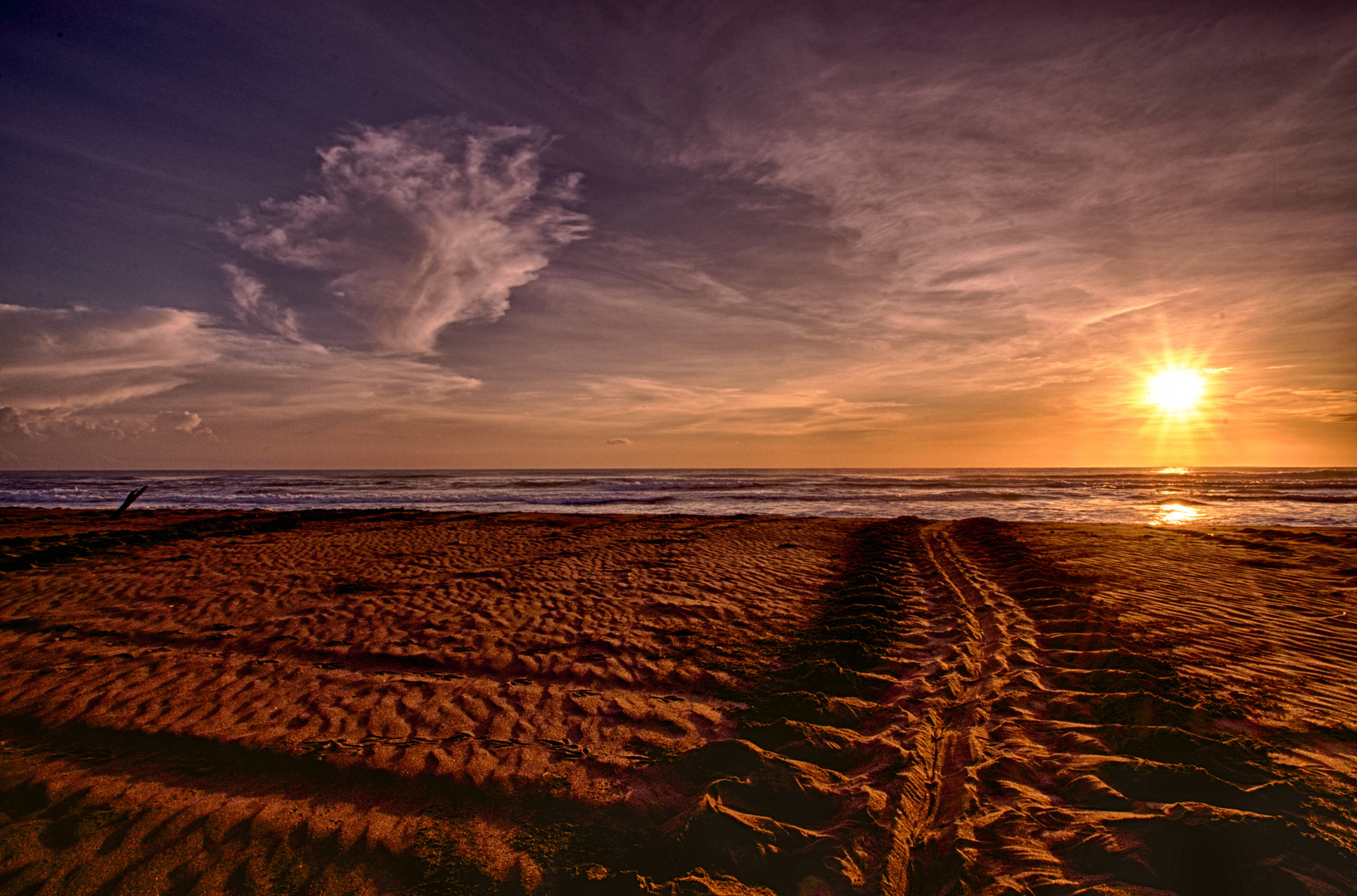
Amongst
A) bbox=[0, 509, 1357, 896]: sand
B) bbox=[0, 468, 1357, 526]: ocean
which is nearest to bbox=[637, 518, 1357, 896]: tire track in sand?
bbox=[0, 509, 1357, 896]: sand

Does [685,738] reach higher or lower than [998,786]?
lower

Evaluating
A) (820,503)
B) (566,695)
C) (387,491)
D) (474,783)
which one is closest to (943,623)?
(566,695)

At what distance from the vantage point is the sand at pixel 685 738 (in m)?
3.29

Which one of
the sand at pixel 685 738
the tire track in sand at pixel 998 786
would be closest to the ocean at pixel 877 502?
the sand at pixel 685 738

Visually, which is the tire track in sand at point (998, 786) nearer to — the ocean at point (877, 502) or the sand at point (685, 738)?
the sand at point (685, 738)

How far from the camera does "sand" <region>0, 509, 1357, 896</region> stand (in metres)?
3.29

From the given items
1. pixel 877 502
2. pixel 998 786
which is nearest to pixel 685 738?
pixel 998 786

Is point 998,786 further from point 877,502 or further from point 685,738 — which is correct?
point 877,502

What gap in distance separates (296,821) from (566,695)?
2514 millimetres

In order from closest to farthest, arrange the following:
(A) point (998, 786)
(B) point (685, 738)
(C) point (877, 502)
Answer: (A) point (998, 786)
(B) point (685, 738)
(C) point (877, 502)

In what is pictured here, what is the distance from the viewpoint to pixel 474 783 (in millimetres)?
4195

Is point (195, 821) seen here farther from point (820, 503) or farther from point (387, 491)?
point (387, 491)

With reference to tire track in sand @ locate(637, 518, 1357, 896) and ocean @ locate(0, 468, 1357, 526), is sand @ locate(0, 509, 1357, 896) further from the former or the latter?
ocean @ locate(0, 468, 1357, 526)

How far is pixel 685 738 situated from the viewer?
4926 millimetres
